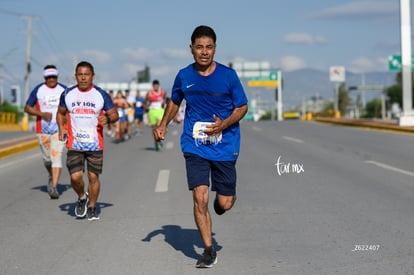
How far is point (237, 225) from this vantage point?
7234mm

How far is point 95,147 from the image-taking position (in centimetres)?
793

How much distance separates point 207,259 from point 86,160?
2.99m

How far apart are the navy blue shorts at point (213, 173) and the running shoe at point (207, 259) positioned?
19.6 inches

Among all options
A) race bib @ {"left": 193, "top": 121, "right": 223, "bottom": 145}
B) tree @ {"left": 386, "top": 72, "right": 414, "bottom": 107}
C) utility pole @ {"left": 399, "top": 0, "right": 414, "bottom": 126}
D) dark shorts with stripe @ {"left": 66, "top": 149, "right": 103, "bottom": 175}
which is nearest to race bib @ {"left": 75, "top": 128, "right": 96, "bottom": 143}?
dark shorts with stripe @ {"left": 66, "top": 149, "right": 103, "bottom": 175}

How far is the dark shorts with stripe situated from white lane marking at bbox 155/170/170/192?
98.5 inches

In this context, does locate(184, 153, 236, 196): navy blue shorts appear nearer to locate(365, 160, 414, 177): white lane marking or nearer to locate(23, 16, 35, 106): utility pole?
locate(365, 160, 414, 177): white lane marking

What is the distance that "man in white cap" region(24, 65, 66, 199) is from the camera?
9969 millimetres

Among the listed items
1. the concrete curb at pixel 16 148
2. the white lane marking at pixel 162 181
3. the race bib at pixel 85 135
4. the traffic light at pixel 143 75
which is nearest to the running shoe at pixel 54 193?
the white lane marking at pixel 162 181

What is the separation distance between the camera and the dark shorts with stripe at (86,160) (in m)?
7.95

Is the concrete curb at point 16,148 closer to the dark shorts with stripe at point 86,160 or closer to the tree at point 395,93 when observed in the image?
the dark shorts with stripe at point 86,160

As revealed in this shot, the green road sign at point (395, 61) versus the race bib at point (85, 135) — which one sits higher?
the green road sign at point (395, 61)

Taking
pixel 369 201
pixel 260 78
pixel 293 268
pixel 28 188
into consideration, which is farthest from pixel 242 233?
pixel 260 78

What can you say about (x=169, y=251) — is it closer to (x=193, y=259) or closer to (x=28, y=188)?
(x=193, y=259)

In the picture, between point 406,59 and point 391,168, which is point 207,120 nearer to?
point 391,168
